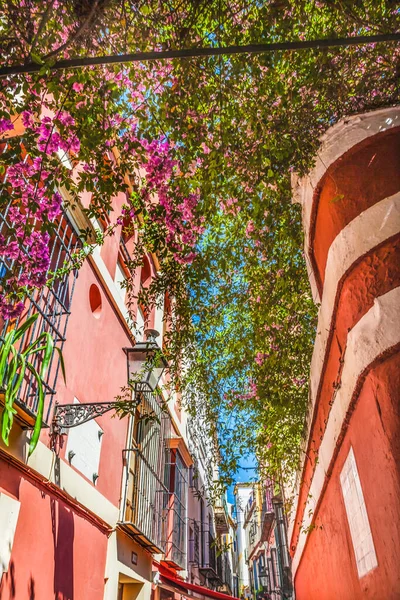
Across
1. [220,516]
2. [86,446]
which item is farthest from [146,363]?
[220,516]

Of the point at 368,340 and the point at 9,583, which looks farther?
the point at 9,583

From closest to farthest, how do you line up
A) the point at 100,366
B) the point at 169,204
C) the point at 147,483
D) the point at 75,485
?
the point at 169,204 → the point at 75,485 → the point at 100,366 → the point at 147,483

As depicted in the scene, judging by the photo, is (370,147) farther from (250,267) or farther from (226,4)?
(250,267)

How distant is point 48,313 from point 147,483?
4.60 m

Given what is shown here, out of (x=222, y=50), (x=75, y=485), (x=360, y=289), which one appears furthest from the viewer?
(x=75, y=485)

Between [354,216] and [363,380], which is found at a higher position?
[354,216]

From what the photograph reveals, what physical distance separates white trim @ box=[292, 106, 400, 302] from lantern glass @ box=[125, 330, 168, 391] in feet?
8.86

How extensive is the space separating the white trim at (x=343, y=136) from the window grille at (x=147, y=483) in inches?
149

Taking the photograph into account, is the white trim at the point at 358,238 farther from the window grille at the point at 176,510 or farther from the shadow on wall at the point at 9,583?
the window grille at the point at 176,510

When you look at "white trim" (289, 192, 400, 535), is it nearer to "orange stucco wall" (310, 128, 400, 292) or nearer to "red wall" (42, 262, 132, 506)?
"orange stucco wall" (310, 128, 400, 292)

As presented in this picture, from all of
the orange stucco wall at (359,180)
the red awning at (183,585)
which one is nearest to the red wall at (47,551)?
the orange stucco wall at (359,180)

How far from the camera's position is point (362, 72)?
429 centimetres

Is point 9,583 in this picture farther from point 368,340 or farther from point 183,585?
point 183,585

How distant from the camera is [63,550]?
→ 4746 millimetres
